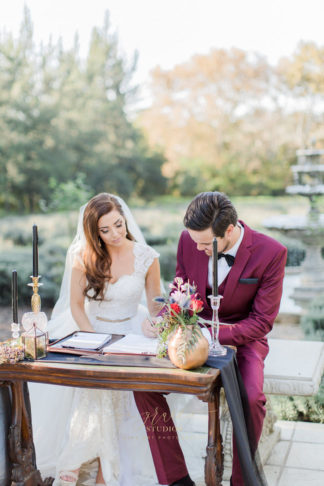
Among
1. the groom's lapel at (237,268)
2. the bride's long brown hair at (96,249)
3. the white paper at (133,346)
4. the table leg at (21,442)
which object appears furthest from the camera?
the bride's long brown hair at (96,249)

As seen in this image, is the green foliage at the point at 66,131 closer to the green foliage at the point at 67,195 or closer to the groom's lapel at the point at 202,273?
the green foliage at the point at 67,195

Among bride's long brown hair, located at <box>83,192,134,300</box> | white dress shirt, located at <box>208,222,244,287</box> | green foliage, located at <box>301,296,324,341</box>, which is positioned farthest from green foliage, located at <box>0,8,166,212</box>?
white dress shirt, located at <box>208,222,244,287</box>

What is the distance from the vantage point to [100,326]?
3336mm

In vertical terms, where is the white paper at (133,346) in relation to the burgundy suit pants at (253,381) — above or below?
above

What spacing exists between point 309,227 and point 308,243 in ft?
1.23

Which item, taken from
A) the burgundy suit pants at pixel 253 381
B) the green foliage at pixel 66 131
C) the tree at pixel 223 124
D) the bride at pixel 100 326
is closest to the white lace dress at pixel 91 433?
the bride at pixel 100 326

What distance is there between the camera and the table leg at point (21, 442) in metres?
2.61

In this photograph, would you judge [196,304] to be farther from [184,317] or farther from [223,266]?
[223,266]

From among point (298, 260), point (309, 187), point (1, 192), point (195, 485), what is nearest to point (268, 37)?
point (309, 187)

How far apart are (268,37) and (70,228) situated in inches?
159

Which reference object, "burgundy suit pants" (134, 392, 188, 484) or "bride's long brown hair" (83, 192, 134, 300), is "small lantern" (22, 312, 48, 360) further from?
"bride's long brown hair" (83, 192, 134, 300)

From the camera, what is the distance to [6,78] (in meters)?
9.11

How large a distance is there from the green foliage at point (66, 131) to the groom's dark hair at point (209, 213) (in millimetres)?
6420

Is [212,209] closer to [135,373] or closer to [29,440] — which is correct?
[135,373]
